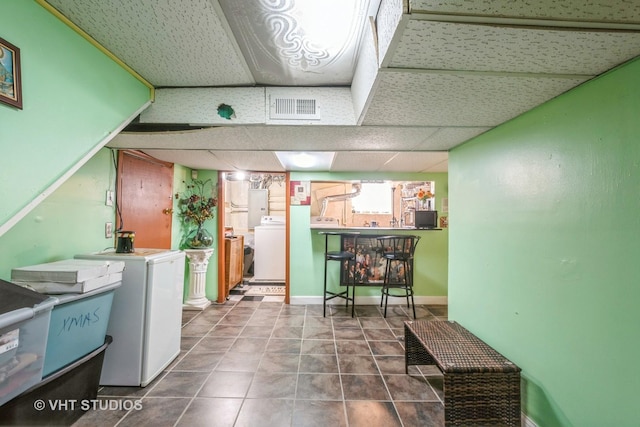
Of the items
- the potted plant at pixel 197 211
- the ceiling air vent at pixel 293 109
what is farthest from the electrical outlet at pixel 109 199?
the ceiling air vent at pixel 293 109

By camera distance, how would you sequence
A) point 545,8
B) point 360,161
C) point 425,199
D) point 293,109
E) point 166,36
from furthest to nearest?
point 425,199, point 360,161, point 293,109, point 166,36, point 545,8

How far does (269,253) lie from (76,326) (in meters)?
3.53

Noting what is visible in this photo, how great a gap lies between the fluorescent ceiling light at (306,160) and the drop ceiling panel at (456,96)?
3.85ft

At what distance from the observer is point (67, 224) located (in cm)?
180

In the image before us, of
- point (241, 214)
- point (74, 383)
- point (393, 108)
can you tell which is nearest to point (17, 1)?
point (393, 108)

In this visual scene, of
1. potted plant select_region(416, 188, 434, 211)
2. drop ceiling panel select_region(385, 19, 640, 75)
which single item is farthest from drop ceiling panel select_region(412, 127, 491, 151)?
potted plant select_region(416, 188, 434, 211)

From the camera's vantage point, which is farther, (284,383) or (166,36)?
(284,383)

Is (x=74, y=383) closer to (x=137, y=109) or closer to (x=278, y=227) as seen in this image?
(x=137, y=109)

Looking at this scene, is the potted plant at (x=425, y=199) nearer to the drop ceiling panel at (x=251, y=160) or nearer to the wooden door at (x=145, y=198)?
the drop ceiling panel at (x=251, y=160)

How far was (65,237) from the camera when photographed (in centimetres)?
178

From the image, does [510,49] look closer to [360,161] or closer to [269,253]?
[360,161]

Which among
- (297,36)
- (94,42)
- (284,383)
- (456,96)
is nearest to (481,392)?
(284,383)

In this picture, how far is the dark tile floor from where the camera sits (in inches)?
60.4

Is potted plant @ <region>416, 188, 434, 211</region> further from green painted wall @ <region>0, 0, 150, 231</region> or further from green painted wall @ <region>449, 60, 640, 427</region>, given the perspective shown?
green painted wall @ <region>0, 0, 150, 231</region>
